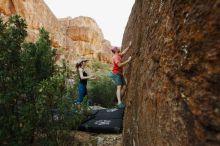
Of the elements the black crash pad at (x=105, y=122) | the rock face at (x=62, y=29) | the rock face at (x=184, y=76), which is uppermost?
the rock face at (x=62, y=29)

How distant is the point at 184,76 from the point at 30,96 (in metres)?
6.27

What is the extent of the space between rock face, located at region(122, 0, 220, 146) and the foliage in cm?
386

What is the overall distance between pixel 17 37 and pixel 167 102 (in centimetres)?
674

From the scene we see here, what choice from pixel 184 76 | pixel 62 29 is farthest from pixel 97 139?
pixel 62 29

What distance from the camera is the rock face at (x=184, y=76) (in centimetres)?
262

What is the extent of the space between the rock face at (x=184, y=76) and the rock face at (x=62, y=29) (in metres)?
12.7

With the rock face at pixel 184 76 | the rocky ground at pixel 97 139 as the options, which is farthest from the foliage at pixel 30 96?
the rock face at pixel 184 76

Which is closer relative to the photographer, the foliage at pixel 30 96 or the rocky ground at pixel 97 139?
the foliage at pixel 30 96

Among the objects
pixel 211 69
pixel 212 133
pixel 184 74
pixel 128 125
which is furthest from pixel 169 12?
pixel 128 125

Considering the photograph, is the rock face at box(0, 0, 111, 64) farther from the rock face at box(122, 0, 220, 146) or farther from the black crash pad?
the rock face at box(122, 0, 220, 146)

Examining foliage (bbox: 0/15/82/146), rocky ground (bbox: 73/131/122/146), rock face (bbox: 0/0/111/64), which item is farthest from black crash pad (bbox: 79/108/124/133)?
rock face (bbox: 0/0/111/64)

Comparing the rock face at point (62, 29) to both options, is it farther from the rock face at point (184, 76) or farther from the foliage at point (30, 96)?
the rock face at point (184, 76)

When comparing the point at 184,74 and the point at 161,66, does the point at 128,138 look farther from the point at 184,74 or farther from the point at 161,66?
the point at 184,74

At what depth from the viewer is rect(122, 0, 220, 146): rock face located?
8.58 feet
